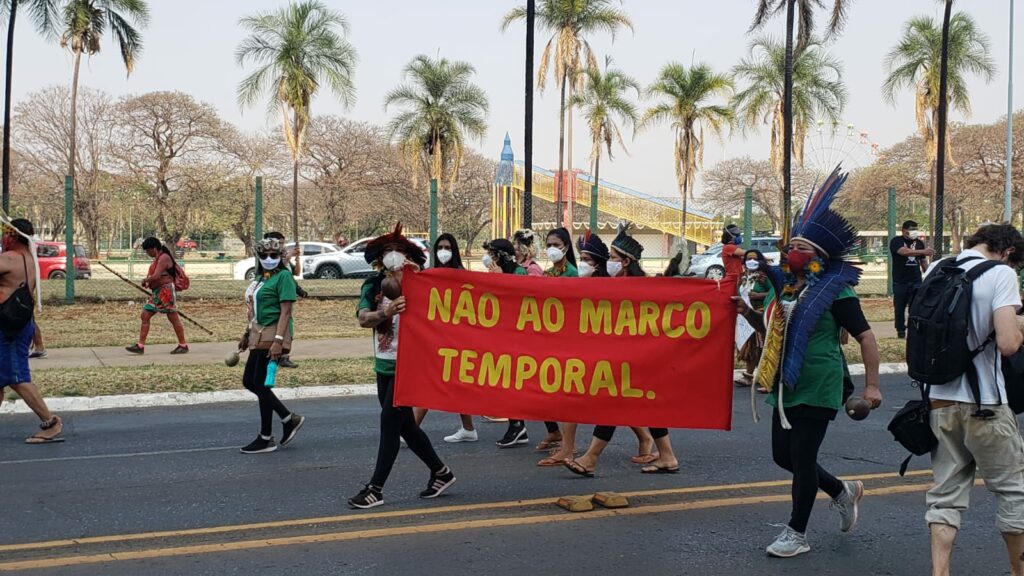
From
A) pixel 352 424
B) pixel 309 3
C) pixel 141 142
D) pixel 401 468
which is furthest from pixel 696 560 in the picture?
pixel 141 142

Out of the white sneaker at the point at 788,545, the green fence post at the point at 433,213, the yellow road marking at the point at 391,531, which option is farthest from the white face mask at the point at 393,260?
the green fence post at the point at 433,213

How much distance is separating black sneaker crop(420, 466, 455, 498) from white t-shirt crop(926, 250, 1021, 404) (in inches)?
129

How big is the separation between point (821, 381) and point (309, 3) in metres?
28.8

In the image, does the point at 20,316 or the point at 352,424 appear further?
the point at 352,424

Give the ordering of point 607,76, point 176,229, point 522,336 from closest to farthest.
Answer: point 522,336 → point 176,229 → point 607,76

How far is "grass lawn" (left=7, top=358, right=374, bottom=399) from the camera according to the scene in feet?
36.0

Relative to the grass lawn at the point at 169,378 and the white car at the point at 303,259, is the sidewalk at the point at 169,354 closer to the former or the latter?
the grass lawn at the point at 169,378

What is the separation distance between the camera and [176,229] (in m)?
24.3

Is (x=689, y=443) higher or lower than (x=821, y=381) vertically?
lower

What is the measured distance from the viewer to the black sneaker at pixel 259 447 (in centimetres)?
820

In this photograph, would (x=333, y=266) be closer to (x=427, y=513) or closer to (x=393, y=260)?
(x=393, y=260)

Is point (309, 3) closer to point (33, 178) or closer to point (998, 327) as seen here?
point (33, 178)

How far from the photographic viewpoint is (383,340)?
6.73m

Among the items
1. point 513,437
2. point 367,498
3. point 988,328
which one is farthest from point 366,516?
point 988,328
